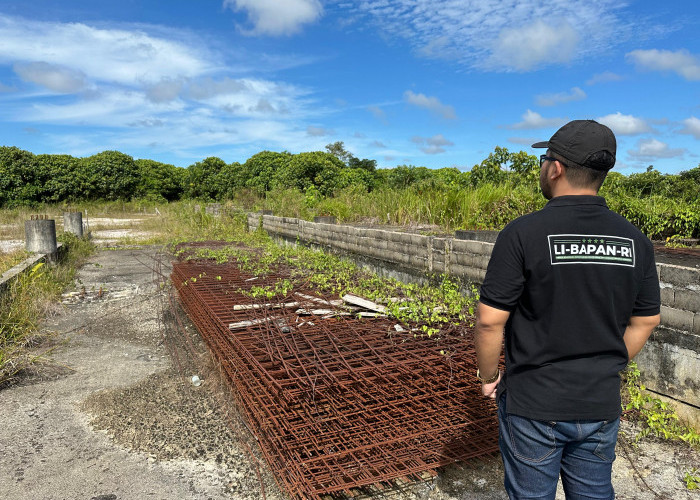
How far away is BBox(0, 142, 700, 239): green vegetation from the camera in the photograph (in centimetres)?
807

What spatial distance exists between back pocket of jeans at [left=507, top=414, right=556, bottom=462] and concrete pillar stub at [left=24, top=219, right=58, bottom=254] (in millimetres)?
10413

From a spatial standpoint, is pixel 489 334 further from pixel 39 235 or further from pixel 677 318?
pixel 39 235

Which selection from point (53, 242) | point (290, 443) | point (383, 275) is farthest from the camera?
point (53, 242)

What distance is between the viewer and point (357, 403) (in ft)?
9.16

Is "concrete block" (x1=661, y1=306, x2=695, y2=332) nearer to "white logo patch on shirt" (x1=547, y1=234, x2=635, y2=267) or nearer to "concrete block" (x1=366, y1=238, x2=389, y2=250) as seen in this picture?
"white logo patch on shirt" (x1=547, y1=234, x2=635, y2=267)

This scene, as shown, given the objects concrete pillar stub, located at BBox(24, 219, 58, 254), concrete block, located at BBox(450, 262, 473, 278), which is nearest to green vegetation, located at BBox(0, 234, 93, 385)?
concrete pillar stub, located at BBox(24, 219, 58, 254)

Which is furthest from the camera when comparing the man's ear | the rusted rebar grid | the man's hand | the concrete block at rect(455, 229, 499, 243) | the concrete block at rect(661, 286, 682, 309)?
the concrete block at rect(455, 229, 499, 243)

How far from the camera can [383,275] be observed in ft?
22.9

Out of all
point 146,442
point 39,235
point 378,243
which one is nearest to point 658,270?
point 146,442

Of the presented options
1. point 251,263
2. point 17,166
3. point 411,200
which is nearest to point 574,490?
point 251,263

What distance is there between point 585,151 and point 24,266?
8.63m

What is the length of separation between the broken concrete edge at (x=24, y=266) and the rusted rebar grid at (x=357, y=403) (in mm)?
4423

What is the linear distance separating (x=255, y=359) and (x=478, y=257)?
111 inches

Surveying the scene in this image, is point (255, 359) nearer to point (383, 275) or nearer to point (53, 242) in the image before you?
point (383, 275)
